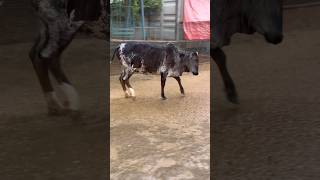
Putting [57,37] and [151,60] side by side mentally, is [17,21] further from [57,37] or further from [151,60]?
[151,60]

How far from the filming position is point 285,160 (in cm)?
204

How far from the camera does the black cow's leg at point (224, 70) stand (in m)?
1.94

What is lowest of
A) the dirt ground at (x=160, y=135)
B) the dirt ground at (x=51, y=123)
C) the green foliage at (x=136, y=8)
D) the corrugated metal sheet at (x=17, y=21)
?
the dirt ground at (x=160, y=135)

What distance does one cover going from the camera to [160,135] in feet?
12.3

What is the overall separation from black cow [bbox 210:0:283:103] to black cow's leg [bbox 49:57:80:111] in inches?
23.5

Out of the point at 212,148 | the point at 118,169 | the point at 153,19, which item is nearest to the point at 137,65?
the point at 118,169

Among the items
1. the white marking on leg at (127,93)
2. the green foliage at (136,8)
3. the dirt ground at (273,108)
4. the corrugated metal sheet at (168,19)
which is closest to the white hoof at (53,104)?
the dirt ground at (273,108)

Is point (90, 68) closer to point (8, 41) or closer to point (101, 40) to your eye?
point (101, 40)

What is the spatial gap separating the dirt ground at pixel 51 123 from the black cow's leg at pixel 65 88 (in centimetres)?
2

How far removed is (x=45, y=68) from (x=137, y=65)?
3.80 meters

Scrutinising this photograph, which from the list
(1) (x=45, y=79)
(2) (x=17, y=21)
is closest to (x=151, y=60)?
(1) (x=45, y=79)

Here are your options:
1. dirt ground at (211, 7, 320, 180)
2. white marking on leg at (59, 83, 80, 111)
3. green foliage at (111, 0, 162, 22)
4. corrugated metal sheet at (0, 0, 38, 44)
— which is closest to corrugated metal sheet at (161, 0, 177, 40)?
green foliage at (111, 0, 162, 22)

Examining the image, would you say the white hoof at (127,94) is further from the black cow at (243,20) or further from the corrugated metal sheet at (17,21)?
the corrugated metal sheet at (17,21)

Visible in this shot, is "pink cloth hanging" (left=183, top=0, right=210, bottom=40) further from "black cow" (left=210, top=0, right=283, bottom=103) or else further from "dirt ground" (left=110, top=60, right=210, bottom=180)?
"black cow" (left=210, top=0, right=283, bottom=103)
